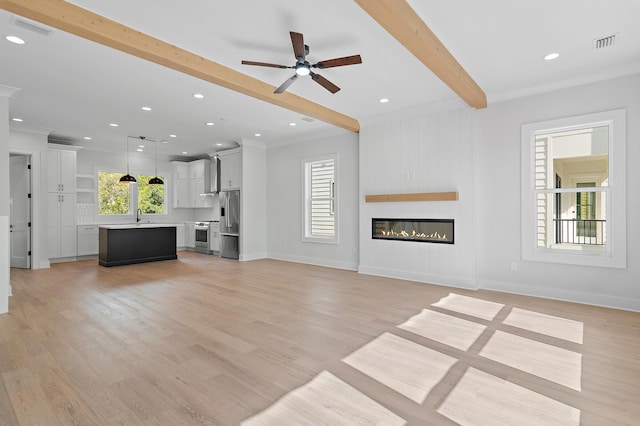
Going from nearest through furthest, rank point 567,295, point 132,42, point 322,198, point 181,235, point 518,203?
point 132,42
point 567,295
point 518,203
point 322,198
point 181,235

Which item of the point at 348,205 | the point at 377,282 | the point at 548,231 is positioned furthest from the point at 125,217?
the point at 548,231

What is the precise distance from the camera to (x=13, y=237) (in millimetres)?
6770

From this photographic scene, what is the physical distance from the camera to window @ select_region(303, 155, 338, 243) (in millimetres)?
7109

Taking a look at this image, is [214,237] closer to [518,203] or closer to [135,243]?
[135,243]

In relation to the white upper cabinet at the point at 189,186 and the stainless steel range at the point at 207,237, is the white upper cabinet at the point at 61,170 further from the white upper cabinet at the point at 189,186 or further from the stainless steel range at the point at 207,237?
the stainless steel range at the point at 207,237

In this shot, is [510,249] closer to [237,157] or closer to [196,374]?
[196,374]

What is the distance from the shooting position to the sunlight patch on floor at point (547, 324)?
10.3ft

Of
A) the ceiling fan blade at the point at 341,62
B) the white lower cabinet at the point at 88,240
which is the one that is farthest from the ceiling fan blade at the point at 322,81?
the white lower cabinet at the point at 88,240

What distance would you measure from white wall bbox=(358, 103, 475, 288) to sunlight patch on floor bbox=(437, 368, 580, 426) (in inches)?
117

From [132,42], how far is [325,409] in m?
3.52

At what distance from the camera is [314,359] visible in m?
2.62

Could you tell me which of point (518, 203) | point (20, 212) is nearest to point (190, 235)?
point (20, 212)

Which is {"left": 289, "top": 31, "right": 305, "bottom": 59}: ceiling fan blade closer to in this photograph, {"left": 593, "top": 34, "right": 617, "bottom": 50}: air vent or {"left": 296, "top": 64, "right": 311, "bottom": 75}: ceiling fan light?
{"left": 296, "top": 64, "right": 311, "bottom": 75}: ceiling fan light

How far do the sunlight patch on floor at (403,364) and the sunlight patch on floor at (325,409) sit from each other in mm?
269
